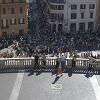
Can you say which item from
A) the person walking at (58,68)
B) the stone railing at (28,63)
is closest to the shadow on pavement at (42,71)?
the stone railing at (28,63)

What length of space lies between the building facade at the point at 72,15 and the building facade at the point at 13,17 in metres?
8.22

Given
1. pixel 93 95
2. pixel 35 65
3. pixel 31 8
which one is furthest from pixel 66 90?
pixel 31 8

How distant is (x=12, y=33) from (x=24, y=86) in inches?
2144

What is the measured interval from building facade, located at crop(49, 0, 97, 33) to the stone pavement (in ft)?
184

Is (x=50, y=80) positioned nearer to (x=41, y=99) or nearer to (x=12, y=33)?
(x=41, y=99)

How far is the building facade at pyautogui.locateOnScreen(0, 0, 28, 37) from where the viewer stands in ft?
302

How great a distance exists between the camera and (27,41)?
275ft

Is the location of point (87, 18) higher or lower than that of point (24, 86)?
higher

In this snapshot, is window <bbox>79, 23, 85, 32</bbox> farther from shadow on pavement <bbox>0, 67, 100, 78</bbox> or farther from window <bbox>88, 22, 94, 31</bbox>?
shadow on pavement <bbox>0, 67, 100, 78</bbox>

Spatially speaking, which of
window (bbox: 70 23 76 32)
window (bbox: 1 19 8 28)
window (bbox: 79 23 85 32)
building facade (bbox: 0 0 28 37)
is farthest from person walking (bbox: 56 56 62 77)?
window (bbox: 79 23 85 32)

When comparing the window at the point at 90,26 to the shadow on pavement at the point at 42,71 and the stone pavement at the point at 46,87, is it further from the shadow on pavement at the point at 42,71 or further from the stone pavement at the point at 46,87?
the stone pavement at the point at 46,87

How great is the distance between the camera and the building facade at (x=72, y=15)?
98.9m

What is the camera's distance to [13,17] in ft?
307

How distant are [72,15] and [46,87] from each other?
202ft
